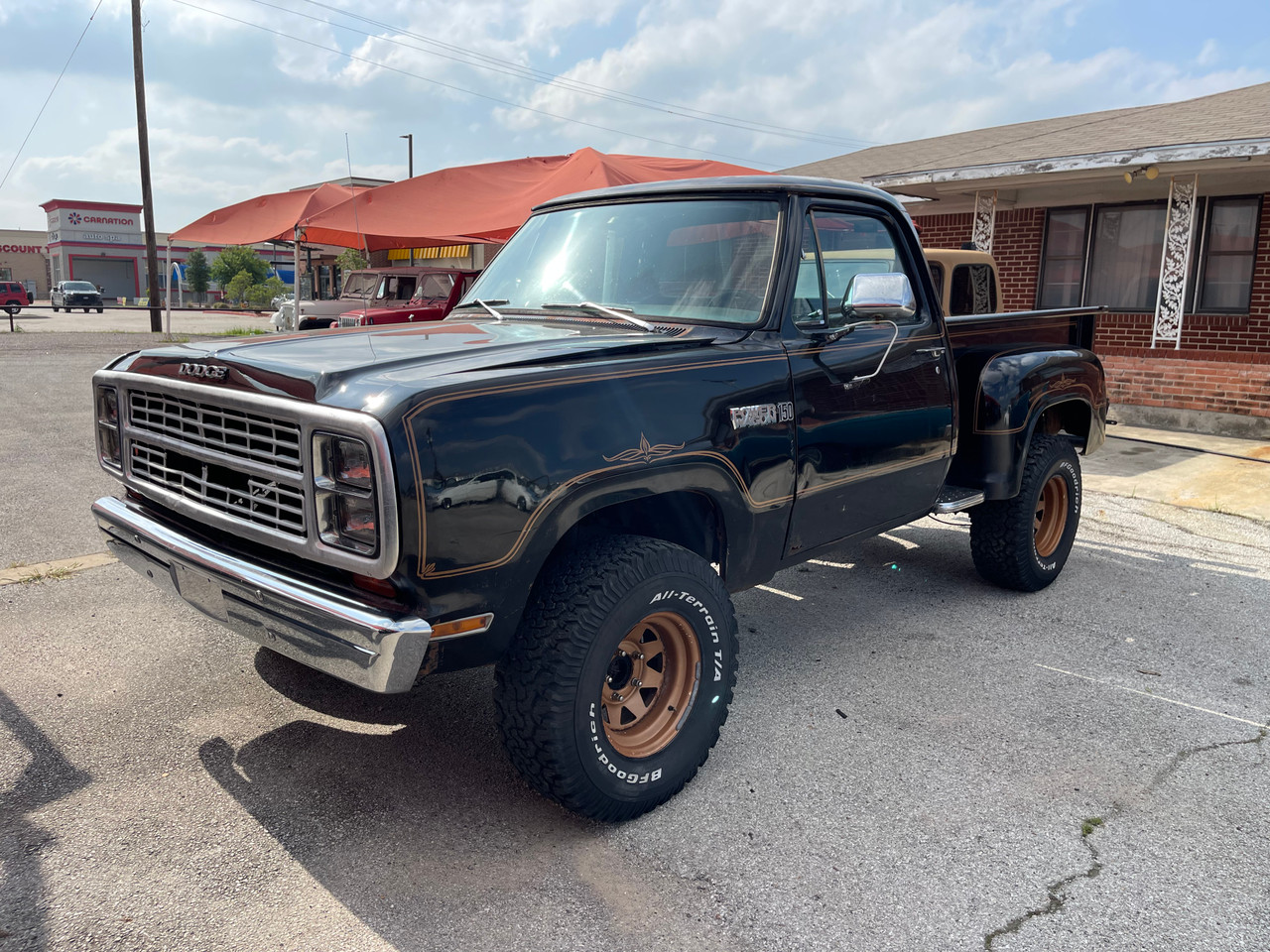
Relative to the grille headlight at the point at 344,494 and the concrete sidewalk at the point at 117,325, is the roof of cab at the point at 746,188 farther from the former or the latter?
the concrete sidewalk at the point at 117,325

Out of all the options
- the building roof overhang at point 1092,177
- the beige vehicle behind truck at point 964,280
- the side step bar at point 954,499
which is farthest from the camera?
the building roof overhang at point 1092,177

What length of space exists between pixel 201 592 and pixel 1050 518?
4394 mm

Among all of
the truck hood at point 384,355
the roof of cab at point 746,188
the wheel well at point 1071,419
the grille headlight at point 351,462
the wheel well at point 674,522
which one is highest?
the roof of cab at point 746,188

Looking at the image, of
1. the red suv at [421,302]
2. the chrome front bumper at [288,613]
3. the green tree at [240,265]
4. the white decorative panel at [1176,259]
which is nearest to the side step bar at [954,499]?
the chrome front bumper at [288,613]

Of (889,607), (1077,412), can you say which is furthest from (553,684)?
(1077,412)

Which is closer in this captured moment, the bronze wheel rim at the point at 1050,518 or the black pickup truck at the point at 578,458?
the black pickup truck at the point at 578,458

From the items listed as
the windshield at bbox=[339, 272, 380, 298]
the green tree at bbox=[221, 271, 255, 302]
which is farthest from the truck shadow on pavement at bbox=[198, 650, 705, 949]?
the green tree at bbox=[221, 271, 255, 302]

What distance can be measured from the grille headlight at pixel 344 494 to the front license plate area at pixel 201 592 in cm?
52

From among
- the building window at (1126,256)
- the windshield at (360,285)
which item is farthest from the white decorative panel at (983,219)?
the windshield at (360,285)

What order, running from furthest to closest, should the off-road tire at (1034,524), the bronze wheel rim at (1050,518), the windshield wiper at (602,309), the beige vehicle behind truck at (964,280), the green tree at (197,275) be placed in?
1. the green tree at (197,275)
2. the beige vehicle behind truck at (964,280)
3. the bronze wheel rim at (1050,518)
4. the off-road tire at (1034,524)
5. the windshield wiper at (602,309)

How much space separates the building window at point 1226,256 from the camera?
10945mm

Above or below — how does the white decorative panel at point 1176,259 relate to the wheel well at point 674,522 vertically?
above

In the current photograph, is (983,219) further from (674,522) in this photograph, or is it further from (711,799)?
(711,799)

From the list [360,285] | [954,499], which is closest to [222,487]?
[954,499]
